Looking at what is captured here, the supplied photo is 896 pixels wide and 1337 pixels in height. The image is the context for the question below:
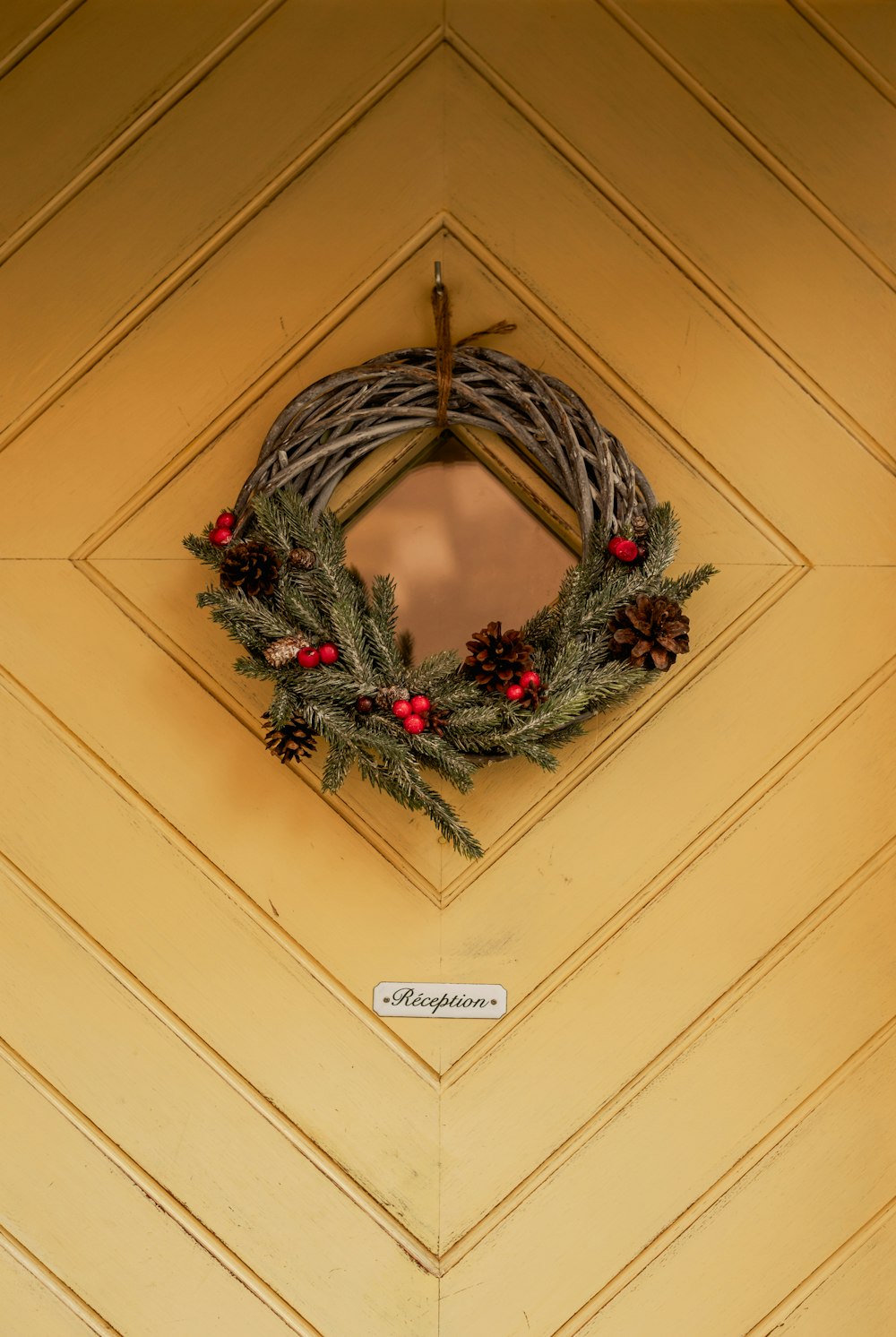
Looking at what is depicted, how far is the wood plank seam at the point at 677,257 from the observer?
1.27 metres

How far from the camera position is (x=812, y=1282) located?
1.21 metres

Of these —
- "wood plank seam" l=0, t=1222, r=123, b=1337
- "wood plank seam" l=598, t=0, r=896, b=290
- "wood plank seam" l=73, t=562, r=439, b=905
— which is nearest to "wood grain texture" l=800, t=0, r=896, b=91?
"wood plank seam" l=598, t=0, r=896, b=290

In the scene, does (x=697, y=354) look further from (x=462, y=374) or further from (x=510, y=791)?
(x=510, y=791)

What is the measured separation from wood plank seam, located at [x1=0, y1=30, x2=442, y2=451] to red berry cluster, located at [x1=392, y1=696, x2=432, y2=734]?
601mm

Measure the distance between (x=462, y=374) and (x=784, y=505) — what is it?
0.43m

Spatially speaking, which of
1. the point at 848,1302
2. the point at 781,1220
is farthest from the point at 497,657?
the point at 848,1302

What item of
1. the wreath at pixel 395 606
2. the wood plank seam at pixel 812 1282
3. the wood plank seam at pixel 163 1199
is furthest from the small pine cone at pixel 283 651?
the wood plank seam at pixel 812 1282

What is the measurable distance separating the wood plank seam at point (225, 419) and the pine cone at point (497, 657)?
1.42 feet

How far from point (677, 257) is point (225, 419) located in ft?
1.95

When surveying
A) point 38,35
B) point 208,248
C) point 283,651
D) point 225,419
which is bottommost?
point 283,651

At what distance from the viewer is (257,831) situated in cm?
125

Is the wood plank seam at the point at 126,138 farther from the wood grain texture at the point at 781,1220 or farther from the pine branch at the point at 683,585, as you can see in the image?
the wood grain texture at the point at 781,1220

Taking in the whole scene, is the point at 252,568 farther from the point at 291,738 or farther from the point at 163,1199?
the point at 163,1199

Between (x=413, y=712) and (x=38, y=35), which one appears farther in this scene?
(x=38, y=35)
